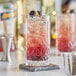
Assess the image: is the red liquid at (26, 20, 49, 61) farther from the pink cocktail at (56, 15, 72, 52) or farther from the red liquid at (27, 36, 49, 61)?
the pink cocktail at (56, 15, 72, 52)

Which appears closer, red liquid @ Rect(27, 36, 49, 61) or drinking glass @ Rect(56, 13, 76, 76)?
red liquid @ Rect(27, 36, 49, 61)

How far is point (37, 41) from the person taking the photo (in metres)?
1.30

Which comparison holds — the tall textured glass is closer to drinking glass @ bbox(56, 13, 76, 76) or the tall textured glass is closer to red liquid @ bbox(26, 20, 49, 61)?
red liquid @ bbox(26, 20, 49, 61)

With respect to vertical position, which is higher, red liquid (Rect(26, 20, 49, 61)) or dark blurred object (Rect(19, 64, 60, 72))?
red liquid (Rect(26, 20, 49, 61))

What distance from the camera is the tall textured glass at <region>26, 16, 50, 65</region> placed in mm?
1288

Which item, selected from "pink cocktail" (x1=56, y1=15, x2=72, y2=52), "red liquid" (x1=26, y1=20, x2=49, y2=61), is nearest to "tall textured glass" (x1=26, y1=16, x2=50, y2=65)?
"red liquid" (x1=26, y1=20, x2=49, y2=61)

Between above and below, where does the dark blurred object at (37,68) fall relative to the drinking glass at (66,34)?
below

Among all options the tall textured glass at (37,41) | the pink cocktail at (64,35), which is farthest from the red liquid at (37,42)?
the pink cocktail at (64,35)

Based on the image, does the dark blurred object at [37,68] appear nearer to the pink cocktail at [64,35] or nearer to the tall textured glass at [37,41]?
the tall textured glass at [37,41]

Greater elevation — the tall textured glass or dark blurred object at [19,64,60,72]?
the tall textured glass

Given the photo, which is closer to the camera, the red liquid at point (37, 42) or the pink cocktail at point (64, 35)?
the red liquid at point (37, 42)

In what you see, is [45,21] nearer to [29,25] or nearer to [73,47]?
[29,25]

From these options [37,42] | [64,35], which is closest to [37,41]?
[37,42]

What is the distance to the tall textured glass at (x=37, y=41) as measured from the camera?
1288 mm
